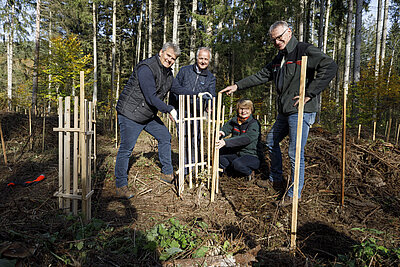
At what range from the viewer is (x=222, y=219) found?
263cm

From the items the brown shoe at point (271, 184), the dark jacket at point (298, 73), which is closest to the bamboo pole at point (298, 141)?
the dark jacket at point (298, 73)

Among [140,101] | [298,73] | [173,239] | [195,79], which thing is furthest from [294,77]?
[173,239]

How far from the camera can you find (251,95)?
11680mm

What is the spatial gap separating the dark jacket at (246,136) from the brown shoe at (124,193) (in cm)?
164

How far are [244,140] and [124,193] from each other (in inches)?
77.5

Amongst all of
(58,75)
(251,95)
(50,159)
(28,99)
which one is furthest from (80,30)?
(50,159)

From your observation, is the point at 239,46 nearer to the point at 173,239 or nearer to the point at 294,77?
the point at 294,77

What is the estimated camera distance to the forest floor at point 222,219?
5.84 ft

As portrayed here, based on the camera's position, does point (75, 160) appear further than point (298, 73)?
No

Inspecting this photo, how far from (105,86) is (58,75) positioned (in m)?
7.38

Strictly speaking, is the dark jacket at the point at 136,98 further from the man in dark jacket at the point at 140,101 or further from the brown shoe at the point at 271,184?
the brown shoe at the point at 271,184

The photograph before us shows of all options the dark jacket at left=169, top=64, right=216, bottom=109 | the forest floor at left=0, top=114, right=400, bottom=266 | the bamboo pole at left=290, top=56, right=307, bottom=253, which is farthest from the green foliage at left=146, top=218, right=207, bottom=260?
the dark jacket at left=169, top=64, right=216, bottom=109

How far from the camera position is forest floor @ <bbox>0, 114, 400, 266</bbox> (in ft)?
5.84

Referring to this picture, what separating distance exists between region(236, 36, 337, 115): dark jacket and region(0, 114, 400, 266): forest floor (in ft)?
4.35
